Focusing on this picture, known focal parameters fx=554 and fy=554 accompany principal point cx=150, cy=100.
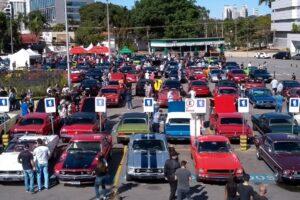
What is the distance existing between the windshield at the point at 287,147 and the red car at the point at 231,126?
4.83 meters

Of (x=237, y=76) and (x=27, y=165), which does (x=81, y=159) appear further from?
(x=237, y=76)

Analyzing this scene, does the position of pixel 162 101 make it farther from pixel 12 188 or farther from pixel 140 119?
pixel 12 188

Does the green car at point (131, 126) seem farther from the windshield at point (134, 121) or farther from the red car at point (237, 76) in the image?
the red car at point (237, 76)

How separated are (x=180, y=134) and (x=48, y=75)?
80.3ft

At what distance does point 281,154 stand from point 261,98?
1690 centimetres

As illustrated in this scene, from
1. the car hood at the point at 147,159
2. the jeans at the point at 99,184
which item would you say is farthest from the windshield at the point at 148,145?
the jeans at the point at 99,184

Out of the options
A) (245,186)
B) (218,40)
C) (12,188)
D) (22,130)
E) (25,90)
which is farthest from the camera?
(218,40)

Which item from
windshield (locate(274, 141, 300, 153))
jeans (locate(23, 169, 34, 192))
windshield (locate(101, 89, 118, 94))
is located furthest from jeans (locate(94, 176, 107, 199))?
windshield (locate(101, 89, 118, 94))

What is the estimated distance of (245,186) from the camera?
44.2 ft

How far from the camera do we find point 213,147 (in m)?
19.7

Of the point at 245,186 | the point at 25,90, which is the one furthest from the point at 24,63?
the point at 245,186

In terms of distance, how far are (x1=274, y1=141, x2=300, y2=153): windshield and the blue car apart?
51.2 feet

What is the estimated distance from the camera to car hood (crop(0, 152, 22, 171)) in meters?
18.2

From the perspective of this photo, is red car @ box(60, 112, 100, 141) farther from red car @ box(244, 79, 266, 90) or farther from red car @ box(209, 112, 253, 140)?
red car @ box(244, 79, 266, 90)
